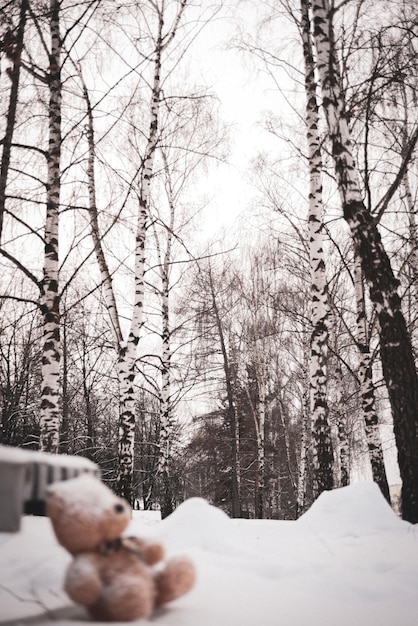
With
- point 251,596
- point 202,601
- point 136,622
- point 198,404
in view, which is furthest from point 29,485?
point 198,404

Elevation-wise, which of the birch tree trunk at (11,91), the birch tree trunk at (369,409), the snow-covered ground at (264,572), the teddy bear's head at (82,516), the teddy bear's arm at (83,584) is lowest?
the snow-covered ground at (264,572)

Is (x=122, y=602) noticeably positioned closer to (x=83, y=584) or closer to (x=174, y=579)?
(x=83, y=584)

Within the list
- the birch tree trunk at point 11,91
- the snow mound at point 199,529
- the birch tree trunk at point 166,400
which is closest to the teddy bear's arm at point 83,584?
the snow mound at point 199,529

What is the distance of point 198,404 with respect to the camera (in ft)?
61.4

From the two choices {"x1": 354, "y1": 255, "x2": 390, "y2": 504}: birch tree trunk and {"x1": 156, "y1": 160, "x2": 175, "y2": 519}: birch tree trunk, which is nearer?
{"x1": 354, "y1": 255, "x2": 390, "y2": 504}: birch tree trunk

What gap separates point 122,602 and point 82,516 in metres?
0.21

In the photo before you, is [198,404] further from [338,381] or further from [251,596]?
[251,596]

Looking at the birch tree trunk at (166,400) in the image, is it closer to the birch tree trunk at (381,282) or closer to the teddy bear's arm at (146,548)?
the birch tree trunk at (381,282)

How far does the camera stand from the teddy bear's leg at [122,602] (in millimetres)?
863

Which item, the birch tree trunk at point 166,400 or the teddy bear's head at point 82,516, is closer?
the teddy bear's head at point 82,516

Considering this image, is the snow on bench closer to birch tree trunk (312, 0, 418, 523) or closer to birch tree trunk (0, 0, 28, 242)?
birch tree trunk (0, 0, 28, 242)

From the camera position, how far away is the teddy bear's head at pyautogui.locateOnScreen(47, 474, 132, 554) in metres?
0.93

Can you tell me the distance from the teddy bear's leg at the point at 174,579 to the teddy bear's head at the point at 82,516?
0.18 m

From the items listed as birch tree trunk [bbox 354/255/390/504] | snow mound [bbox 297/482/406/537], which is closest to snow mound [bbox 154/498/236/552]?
snow mound [bbox 297/482/406/537]
